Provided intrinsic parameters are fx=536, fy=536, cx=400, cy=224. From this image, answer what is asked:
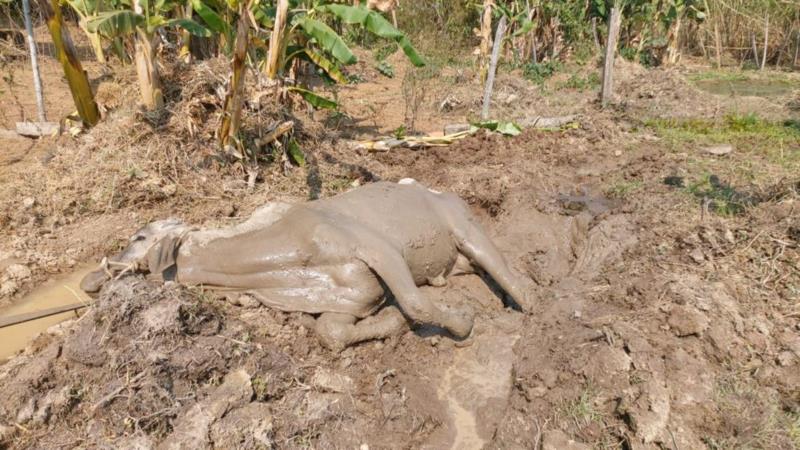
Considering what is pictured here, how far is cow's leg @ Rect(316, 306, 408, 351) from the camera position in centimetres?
339

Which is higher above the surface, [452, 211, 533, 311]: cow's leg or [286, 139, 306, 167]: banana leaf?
[286, 139, 306, 167]: banana leaf

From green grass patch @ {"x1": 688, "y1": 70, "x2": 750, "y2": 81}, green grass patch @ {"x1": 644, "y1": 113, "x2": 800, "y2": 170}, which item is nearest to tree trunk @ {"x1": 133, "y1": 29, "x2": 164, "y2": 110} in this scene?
green grass patch @ {"x1": 644, "y1": 113, "x2": 800, "y2": 170}

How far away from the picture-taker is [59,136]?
7.14 m

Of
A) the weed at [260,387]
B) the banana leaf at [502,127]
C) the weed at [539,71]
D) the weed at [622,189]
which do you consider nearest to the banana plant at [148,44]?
the weed at [260,387]

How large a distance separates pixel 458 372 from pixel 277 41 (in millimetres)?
4705

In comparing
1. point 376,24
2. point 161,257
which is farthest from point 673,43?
point 161,257

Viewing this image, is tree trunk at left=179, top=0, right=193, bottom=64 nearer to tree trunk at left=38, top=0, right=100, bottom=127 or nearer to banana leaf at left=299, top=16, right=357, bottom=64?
tree trunk at left=38, top=0, right=100, bottom=127

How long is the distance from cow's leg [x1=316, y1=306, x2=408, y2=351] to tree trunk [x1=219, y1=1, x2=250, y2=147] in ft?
10.0

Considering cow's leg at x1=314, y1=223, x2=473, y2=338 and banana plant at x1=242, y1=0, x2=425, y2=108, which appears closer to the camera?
cow's leg at x1=314, y1=223, x2=473, y2=338

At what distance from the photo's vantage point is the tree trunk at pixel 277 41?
6229 millimetres

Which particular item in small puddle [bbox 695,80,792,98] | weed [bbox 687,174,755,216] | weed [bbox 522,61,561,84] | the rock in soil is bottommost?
the rock in soil

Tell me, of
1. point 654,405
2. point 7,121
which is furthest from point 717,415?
point 7,121

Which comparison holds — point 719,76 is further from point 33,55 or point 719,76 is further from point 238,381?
point 238,381

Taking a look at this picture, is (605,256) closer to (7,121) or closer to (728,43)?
(7,121)
